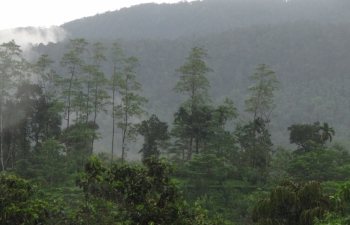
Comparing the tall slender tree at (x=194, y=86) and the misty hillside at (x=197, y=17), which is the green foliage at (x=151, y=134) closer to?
the tall slender tree at (x=194, y=86)

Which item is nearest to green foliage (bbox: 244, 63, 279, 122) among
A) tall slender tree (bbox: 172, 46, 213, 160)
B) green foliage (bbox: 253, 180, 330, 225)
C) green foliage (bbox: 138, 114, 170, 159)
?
tall slender tree (bbox: 172, 46, 213, 160)

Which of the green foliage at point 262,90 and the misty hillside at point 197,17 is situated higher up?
the misty hillside at point 197,17

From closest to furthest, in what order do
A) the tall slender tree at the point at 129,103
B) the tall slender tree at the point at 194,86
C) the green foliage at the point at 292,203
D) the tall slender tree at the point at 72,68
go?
the green foliage at the point at 292,203, the tall slender tree at the point at 129,103, the tall slender tree at the point at 72,68, the tall slender tree at the point at 194,86

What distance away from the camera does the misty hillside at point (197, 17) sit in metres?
157

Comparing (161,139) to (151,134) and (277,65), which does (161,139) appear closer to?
(151,134)

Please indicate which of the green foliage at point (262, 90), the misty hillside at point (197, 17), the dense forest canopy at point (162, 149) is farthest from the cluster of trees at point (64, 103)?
the misty hillside at point (197, 17)

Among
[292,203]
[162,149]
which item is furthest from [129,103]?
[292,203]

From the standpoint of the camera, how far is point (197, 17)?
166500mm

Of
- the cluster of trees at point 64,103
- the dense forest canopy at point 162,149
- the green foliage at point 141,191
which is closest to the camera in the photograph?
the green foliage at point 141,191

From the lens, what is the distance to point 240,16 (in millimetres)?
167125

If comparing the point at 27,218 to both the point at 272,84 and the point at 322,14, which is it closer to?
the point at 272,84

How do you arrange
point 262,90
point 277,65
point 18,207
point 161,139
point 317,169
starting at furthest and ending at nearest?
1. point 277,65
2. point 161,139
3. point 262,90
4. point 317,169
5. point 18,207

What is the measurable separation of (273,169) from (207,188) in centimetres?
719

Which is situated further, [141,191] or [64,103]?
[64,103]
